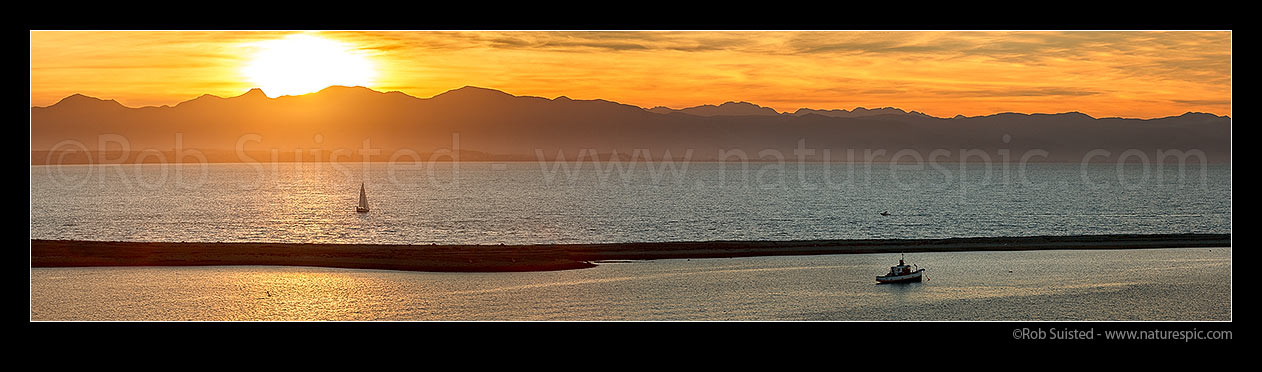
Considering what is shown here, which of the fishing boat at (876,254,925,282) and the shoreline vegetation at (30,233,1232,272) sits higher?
the shoreline vegetation at (30,233,1232,272)

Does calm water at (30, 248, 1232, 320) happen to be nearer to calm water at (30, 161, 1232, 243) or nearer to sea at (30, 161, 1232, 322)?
sea at (30, 161, 1232, 322)

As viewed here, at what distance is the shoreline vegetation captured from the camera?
56906 millimetres

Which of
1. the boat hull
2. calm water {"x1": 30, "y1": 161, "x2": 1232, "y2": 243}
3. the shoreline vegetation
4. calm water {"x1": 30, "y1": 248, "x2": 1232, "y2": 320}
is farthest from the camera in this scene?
calm water {"x1": 30, "y1": 161, "x2": 1232, "y2": 243}

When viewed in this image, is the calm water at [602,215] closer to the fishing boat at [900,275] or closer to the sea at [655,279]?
the sea at [655,279]

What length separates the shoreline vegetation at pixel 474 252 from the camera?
56906mm

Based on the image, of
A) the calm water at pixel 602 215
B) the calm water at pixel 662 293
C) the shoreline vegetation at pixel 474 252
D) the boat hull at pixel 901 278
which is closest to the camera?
the calm water at pixel 662 293

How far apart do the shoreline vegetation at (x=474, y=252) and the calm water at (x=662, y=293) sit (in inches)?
83.3

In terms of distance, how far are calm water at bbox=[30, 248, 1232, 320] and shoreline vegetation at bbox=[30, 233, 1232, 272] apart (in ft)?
6.94

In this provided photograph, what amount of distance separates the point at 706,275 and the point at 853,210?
74.3 metres

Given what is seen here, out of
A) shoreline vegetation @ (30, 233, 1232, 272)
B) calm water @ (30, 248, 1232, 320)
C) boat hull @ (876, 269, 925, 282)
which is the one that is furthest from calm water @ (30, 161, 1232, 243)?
boat hull @ (876, 269, 925, 282)

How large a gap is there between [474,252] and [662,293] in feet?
56.6

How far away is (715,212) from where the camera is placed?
11912 centimetres

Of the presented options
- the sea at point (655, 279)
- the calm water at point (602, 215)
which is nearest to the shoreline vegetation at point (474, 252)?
the sea at point (655, 279)

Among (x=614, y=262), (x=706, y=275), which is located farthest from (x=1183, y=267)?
(x=614, y=262)
